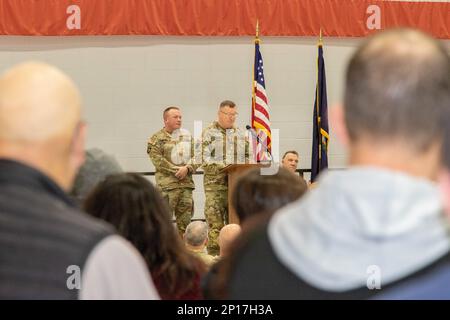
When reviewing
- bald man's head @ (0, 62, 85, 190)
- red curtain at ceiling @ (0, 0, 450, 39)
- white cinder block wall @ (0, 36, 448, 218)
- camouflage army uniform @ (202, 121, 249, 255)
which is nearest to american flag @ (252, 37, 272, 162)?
camouflage army uniform @ (202, 121, 249, 255)

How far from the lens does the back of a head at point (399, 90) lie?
1.06 meters

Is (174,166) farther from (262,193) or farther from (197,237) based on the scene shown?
(262,193)

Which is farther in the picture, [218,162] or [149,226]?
[218,162]

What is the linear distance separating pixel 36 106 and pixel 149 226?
2.79 feet

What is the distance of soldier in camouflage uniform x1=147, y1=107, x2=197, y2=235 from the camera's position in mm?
7703

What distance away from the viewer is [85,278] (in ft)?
3.78

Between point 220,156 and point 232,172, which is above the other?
Answer: point 220,156

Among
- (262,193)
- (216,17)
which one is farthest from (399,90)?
(216,17)

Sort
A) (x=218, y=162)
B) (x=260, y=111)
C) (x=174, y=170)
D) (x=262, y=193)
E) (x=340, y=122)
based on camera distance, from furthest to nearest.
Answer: (x=260, y=111) < (x=174, y=170) < (x=218, y=162) < (x=262, y=193) < (x=340, y=122)

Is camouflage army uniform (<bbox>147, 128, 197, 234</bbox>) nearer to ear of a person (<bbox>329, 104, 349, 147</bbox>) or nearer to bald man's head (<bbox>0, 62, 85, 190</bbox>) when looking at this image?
bald man's head (<bbox>0, 62, 85, 190</bbox>)

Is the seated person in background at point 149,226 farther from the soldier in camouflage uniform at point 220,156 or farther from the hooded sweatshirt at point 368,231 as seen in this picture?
the soldier in camouflage uniform at point 220,156

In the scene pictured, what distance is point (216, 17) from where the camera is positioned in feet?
28.9

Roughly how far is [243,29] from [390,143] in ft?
26.0
